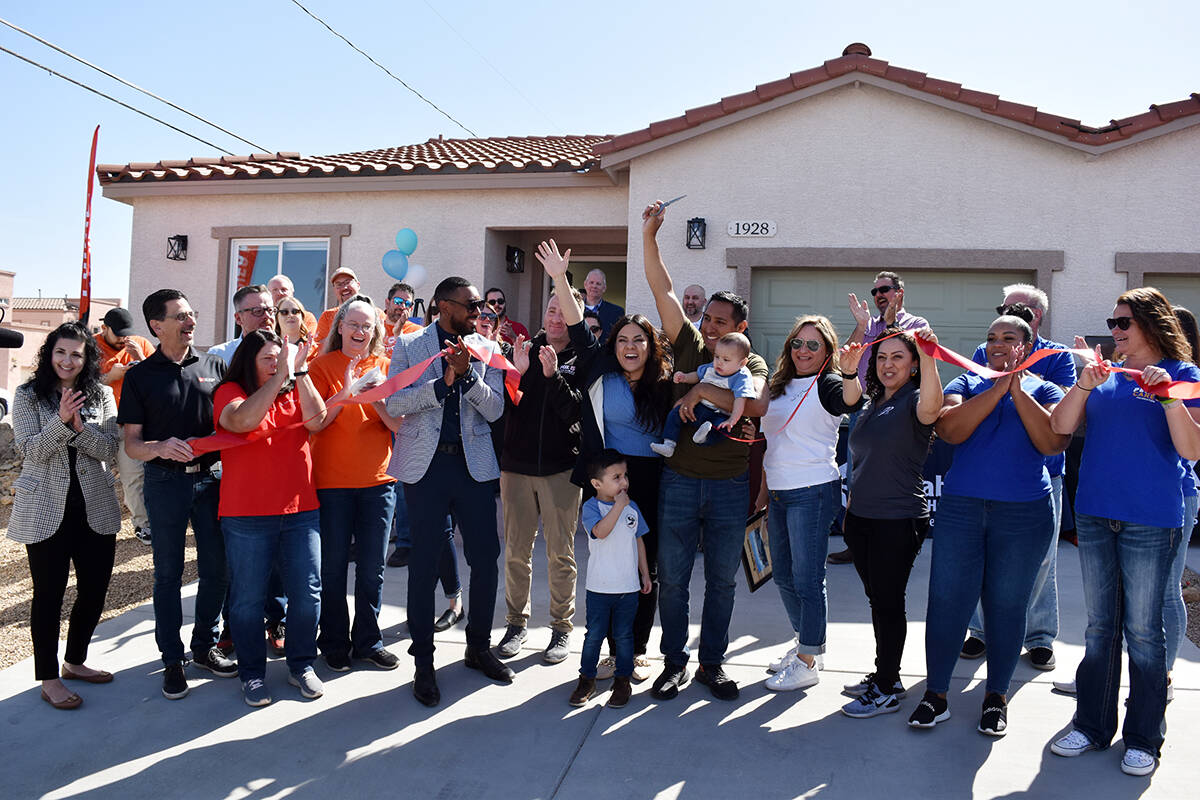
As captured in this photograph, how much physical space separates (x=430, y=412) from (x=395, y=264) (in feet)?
18.6

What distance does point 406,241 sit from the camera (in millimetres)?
9602

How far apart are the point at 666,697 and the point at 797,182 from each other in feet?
20.5

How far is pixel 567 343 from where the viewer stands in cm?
447

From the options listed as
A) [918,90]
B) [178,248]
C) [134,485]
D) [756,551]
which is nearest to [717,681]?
[756,551]

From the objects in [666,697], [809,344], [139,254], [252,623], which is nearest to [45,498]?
[252,623]

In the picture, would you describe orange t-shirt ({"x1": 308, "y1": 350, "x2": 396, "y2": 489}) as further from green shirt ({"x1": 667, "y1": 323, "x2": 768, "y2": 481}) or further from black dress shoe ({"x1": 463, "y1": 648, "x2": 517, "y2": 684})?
green shirt ({"x1": 667, "y1": 323, "x2": 768, "y2": 481})

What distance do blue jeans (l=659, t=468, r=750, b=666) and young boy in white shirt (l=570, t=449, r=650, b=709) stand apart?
6.5 inches

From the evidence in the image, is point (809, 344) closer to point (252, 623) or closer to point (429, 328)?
point (429, 328)

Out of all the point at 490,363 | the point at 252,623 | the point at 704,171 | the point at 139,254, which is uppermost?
the point at 704,171

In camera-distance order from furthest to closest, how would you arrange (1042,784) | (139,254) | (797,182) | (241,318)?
(139,254) < (797,182) < (241,318) < (1042,784)

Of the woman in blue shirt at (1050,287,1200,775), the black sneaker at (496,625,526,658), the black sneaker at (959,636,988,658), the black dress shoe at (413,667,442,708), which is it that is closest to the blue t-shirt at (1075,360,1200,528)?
the woman in blue shirt at (1050,287,1200,775)

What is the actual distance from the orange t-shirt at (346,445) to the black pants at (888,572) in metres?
2.38

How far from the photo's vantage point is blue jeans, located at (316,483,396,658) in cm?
428

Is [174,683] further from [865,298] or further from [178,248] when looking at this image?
[178,248]
